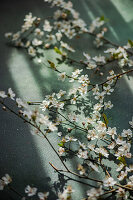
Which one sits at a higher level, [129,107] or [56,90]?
[56,90]

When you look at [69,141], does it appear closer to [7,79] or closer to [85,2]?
[7,79]

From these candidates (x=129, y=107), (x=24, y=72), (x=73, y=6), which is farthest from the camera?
(x=73, y=6)

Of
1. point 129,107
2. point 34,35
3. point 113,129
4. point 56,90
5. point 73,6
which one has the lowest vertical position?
point 113,129

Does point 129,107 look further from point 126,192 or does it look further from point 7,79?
point 7,79

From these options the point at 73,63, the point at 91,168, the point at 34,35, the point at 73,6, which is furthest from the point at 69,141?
the point at 73,6

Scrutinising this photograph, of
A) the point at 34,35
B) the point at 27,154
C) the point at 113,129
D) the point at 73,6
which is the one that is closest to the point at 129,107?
the point at 113,129

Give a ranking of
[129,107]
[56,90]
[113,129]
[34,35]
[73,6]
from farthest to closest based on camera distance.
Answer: [73,6] → [34,35] → [56,90] → [129,107] → [113,129]

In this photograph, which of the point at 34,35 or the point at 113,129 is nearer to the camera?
the point at 113,129
